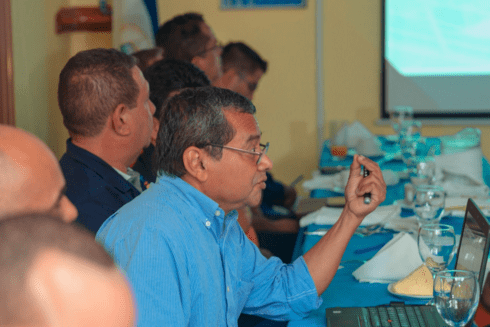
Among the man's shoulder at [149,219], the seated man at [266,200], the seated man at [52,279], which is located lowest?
the seated man at [266,200]

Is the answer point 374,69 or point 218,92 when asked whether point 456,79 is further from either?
point 218,92

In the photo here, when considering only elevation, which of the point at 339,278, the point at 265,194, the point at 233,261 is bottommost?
the point at 265,194

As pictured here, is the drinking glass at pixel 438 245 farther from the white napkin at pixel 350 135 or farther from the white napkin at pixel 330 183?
the white napkin at pixel 350 135

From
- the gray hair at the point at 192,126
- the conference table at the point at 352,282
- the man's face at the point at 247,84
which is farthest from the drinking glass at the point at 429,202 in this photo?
the man's face at the point at 247,84

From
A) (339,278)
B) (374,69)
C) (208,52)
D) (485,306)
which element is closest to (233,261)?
(339,278)

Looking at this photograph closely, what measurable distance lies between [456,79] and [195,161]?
153 inches

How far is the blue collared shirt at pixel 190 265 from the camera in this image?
1.05 m

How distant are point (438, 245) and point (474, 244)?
0.09m

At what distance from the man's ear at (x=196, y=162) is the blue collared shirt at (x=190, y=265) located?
46 millimetres

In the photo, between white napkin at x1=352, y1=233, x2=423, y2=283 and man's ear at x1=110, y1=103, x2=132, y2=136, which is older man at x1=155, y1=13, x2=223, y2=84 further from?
white napkin at x1=352, y1=233, x2=423, y2=283

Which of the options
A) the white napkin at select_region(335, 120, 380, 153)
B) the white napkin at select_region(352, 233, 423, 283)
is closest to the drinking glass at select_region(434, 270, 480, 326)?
the white napkin at select_region(352, 233, 423, 283)

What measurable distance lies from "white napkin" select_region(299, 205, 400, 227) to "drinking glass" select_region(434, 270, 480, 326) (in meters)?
0.96

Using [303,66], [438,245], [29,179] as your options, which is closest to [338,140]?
[303,66]

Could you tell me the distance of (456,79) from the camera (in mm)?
4656
